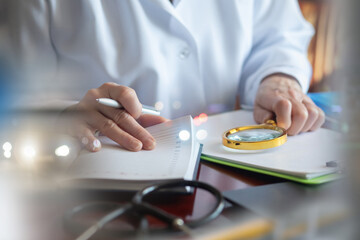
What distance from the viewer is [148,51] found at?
0.45m

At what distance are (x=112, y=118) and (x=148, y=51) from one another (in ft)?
0.38

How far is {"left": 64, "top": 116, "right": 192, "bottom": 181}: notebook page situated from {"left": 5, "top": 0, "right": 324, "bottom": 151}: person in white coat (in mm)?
16

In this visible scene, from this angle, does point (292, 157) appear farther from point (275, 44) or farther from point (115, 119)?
point (275, 44)

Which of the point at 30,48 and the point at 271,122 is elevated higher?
the point at 30,48

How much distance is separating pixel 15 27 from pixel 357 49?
1.14 ft

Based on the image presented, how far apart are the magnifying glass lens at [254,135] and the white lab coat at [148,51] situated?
10cm

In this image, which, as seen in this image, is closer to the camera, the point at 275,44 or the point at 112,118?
the point at 112,118

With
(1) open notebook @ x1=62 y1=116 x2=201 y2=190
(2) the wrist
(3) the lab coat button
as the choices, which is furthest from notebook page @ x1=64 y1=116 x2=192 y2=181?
(2) the wrist

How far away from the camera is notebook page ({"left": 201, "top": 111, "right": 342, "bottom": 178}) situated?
1.02 ft

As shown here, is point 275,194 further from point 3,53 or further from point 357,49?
point 3,53

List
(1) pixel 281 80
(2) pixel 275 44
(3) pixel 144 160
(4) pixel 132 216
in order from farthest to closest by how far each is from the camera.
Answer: (2) pixel 275 44 → (1) pixel 281 80 → (3) pixel 144 160 → (4) pixel 132 216

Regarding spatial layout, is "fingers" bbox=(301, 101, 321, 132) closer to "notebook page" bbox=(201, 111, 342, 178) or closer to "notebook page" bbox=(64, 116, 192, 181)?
"notebook page" bbox=(201, 111, 342, 178)

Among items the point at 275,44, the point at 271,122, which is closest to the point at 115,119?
the point at 271,122

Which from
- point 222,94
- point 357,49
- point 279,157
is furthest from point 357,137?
point 222,94
